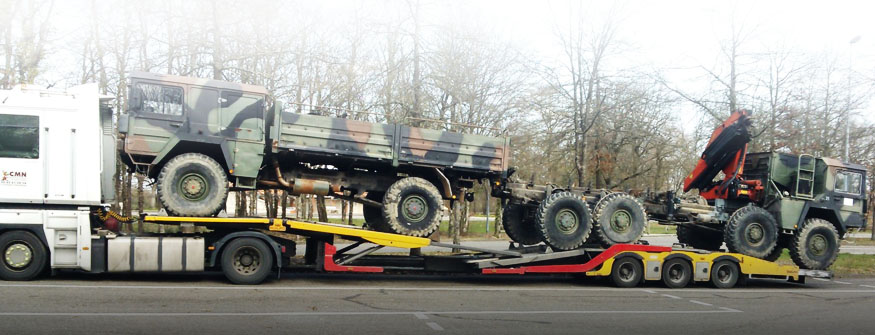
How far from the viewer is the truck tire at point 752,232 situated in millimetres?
12844

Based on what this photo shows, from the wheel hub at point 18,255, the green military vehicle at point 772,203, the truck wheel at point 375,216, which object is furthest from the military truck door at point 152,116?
the green military vehicle at point 772,203

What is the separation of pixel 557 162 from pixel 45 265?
1521cm

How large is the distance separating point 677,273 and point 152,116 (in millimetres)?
9773

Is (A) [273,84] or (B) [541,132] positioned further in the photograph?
(B) [541,132]

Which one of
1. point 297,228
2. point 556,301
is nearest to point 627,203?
point 556,301

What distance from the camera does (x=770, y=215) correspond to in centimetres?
1298

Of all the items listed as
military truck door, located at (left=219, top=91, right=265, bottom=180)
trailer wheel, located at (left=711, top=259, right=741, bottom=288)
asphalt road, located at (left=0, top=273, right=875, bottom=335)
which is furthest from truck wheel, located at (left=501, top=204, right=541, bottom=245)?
military truck door, located at (left=219, top=91, right=265, bottom=180)

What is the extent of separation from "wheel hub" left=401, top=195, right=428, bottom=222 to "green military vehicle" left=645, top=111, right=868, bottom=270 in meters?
5.06

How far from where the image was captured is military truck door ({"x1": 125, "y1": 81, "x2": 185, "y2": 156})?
1030cm

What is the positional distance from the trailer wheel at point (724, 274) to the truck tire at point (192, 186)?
9.14m

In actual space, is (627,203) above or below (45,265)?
above

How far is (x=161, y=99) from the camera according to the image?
34.2 ft

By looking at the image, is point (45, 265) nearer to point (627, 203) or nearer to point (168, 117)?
point (168, 117)

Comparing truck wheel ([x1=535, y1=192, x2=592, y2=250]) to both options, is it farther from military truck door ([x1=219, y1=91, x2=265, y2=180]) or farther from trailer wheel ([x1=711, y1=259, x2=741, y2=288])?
military truck door ([x1=219, y1=91, x2=265, y2=180])
